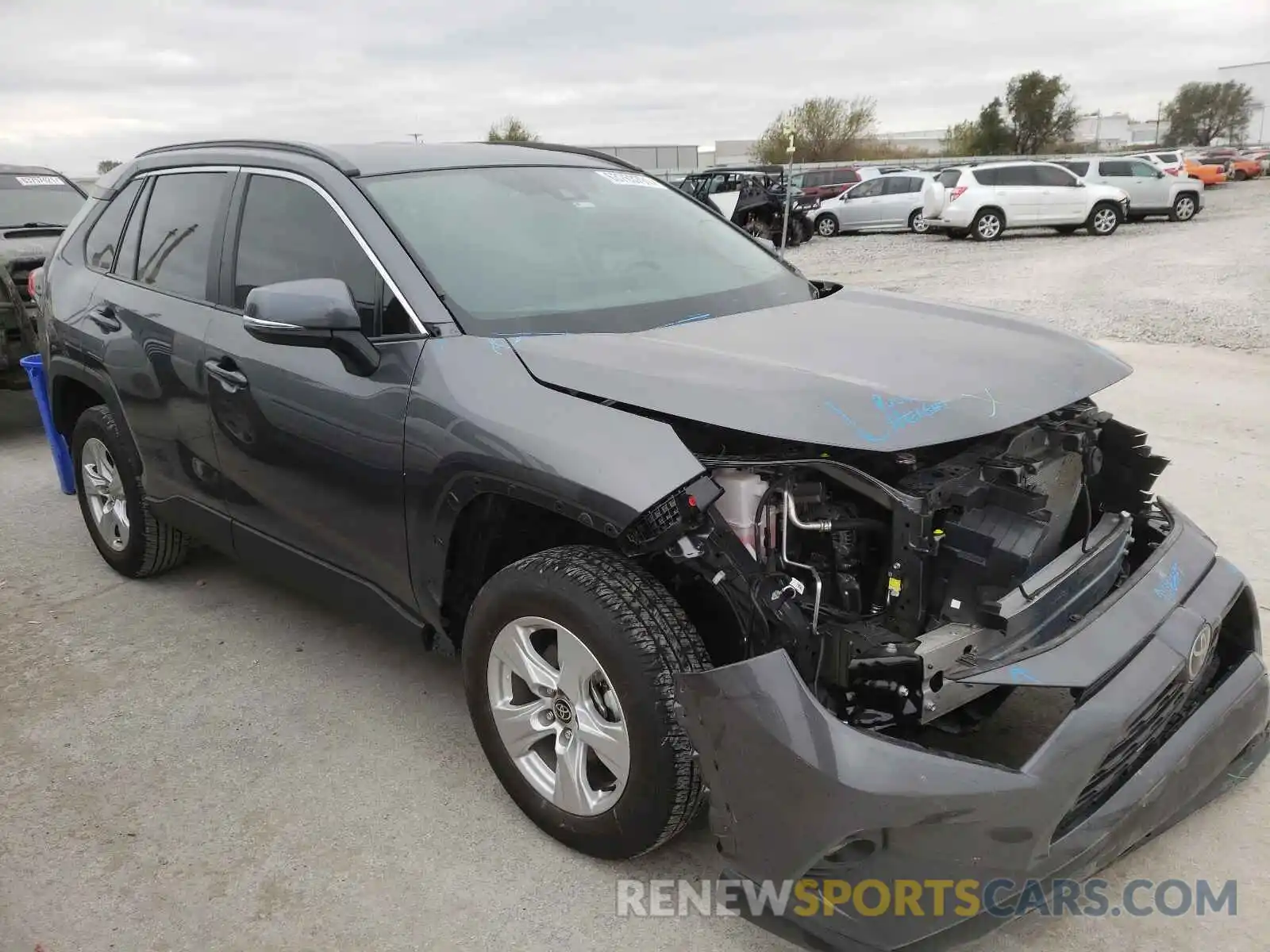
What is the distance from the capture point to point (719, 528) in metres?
2.30

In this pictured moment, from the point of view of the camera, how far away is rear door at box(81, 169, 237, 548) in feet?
11.9

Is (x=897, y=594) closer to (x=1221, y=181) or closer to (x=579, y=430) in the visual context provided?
(x=579, y=430)

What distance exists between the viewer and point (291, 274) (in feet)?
10.7

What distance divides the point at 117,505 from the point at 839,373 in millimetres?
3672

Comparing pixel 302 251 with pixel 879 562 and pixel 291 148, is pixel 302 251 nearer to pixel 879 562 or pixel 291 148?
pixel 291 148

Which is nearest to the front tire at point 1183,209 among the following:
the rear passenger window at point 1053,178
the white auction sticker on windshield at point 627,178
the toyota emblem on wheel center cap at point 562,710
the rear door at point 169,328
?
the rear passenger window at point 1053,178

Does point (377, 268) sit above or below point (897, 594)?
above

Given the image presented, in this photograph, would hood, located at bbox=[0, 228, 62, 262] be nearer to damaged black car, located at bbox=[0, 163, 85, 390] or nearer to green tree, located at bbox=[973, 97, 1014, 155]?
damaged black car, located at bbox=[0, 163, 85, 390]

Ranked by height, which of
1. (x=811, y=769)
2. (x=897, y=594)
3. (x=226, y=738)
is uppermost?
(x=897, y=594)

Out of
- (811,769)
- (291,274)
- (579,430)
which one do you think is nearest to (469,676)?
(579,430)

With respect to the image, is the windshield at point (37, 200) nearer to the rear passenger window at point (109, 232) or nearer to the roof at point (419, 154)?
the rear passenger window at point (109, 232)

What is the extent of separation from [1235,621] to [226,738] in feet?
10.6

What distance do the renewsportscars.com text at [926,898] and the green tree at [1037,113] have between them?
70.2 metres

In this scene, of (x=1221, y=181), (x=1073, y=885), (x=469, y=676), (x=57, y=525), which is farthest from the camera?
(x=1221, y=181)
